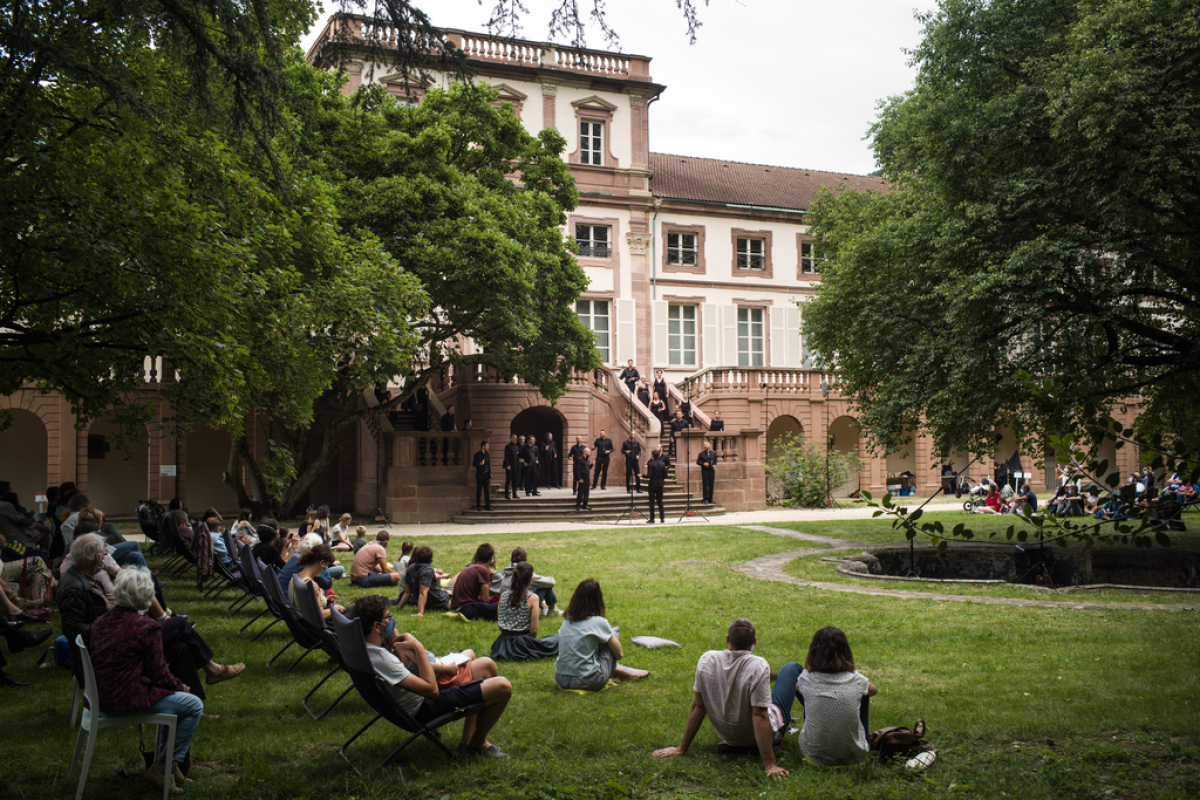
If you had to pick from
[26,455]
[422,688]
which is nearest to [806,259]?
[26,455]

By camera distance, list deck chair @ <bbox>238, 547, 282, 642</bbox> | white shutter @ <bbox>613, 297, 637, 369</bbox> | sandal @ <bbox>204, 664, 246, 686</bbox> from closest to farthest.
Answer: sandal @ <bbox>204, 664, 246, 686</bbox> < deck chair @ <bbox>238, 547, 282, 642</bbox> < white shutter @ <bbox>613, 297, 637, 369</bbox>

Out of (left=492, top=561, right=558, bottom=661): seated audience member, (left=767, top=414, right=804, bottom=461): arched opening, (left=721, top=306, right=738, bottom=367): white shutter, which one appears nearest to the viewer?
(left=492, top=561, right=558, bottom=661): seated audience member

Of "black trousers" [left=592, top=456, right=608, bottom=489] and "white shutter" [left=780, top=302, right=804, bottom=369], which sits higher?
"white shutter" [left=780, top=302, right=804, bottom=369]

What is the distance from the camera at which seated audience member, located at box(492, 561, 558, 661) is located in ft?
28.3

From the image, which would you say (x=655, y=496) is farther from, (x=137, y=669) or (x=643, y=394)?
(x=137, y=669)

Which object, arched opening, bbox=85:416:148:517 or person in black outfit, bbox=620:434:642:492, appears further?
arched opening, bbox=85:416:148:517

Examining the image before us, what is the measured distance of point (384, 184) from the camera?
21.2 m

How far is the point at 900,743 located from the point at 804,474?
2404 cm

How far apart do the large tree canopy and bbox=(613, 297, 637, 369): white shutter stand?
1654 centimetres

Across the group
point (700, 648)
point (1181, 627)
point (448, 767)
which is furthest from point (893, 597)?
point (448, 767)

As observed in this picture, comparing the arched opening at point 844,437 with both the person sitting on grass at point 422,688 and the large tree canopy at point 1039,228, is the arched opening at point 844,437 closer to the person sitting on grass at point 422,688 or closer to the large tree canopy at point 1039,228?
the large tree canopy at point 1039,228

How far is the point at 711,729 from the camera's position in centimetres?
651

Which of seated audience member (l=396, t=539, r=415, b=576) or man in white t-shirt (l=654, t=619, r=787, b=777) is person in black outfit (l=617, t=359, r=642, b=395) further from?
man in white t-shirt (l=654, t=619, r=787, b=777)

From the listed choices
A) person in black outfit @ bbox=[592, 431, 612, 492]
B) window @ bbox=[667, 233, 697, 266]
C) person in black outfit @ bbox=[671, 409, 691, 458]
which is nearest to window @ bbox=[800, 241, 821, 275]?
window @ bbox=[667, 233, 697, 266]
